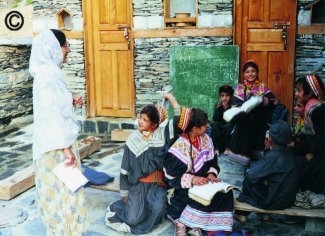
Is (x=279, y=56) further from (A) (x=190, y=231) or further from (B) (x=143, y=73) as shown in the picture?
(A) (x=190, y=231)

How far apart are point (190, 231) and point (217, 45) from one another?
400 centimetres

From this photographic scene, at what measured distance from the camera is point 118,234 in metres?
4.48

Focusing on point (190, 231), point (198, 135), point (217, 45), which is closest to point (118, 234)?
point (190, 231)

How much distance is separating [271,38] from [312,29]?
2.07 ft

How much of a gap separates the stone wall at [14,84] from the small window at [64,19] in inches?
50.1

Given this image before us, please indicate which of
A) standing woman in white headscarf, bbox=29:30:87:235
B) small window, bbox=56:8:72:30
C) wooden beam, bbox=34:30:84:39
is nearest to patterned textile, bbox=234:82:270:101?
standing woman in white headscarf, bbox=29:30:87:235

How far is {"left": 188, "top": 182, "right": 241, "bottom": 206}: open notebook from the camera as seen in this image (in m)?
4.04

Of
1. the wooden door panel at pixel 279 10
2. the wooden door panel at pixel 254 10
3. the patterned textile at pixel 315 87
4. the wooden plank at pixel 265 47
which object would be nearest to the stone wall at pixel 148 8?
the wooden door panel at pixel 254 10

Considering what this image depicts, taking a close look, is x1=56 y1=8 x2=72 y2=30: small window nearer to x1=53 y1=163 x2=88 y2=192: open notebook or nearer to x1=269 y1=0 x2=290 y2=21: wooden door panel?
x1=269 y1=0 x2=290 y2=21: wooden door panel

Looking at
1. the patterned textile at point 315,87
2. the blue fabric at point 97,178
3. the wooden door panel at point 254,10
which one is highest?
the wooden door panel at point 254,10

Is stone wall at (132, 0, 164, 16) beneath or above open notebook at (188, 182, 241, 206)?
above

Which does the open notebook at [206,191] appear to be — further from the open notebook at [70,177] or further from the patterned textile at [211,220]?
the open notebook at [70,177]

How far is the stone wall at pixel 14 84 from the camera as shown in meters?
9.01

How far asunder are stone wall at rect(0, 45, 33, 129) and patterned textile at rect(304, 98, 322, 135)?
21.0 ft
